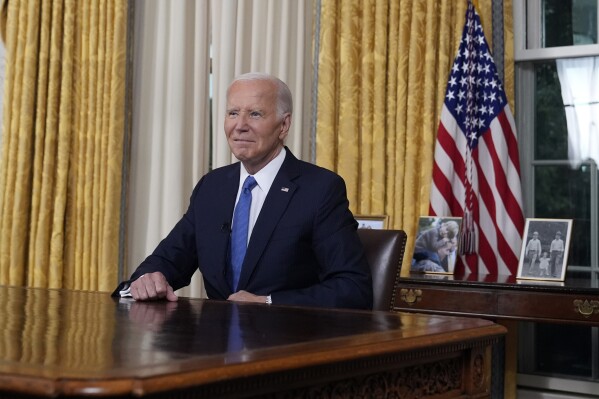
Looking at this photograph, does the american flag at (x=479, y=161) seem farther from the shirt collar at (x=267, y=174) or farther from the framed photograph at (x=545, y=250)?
the shirt collar at (x=267, y=174)

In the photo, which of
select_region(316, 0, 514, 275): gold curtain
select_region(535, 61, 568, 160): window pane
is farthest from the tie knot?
select_region(535, 61, 568, 160): window pane

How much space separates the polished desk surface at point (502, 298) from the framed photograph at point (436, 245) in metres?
0.17

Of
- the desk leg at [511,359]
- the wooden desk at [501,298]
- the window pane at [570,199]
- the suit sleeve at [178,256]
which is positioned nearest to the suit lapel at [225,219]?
the suit sleeve at [178,256]

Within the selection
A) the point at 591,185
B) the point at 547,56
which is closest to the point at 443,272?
the point at 591,185

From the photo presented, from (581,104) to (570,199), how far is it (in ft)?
1.84

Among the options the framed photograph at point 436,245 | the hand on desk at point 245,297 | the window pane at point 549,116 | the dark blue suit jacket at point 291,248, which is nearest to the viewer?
the hand on desk at point 245,297

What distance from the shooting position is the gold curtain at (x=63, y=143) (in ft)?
19.3

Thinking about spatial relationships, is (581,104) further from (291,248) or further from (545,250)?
(291,248)

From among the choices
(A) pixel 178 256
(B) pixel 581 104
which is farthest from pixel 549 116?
(A) pixel 178 256

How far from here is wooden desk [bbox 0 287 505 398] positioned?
1.24 metres

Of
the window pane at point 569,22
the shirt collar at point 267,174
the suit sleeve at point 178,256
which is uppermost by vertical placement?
the window pane at point 569,22

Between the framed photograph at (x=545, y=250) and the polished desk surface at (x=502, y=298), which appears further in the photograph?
the framed photograph at (x=545, y=250)

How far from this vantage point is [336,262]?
299 cm

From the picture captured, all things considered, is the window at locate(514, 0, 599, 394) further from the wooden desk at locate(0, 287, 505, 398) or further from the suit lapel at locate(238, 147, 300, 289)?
the wooden desk at locate(0, 287, 505, 398)
